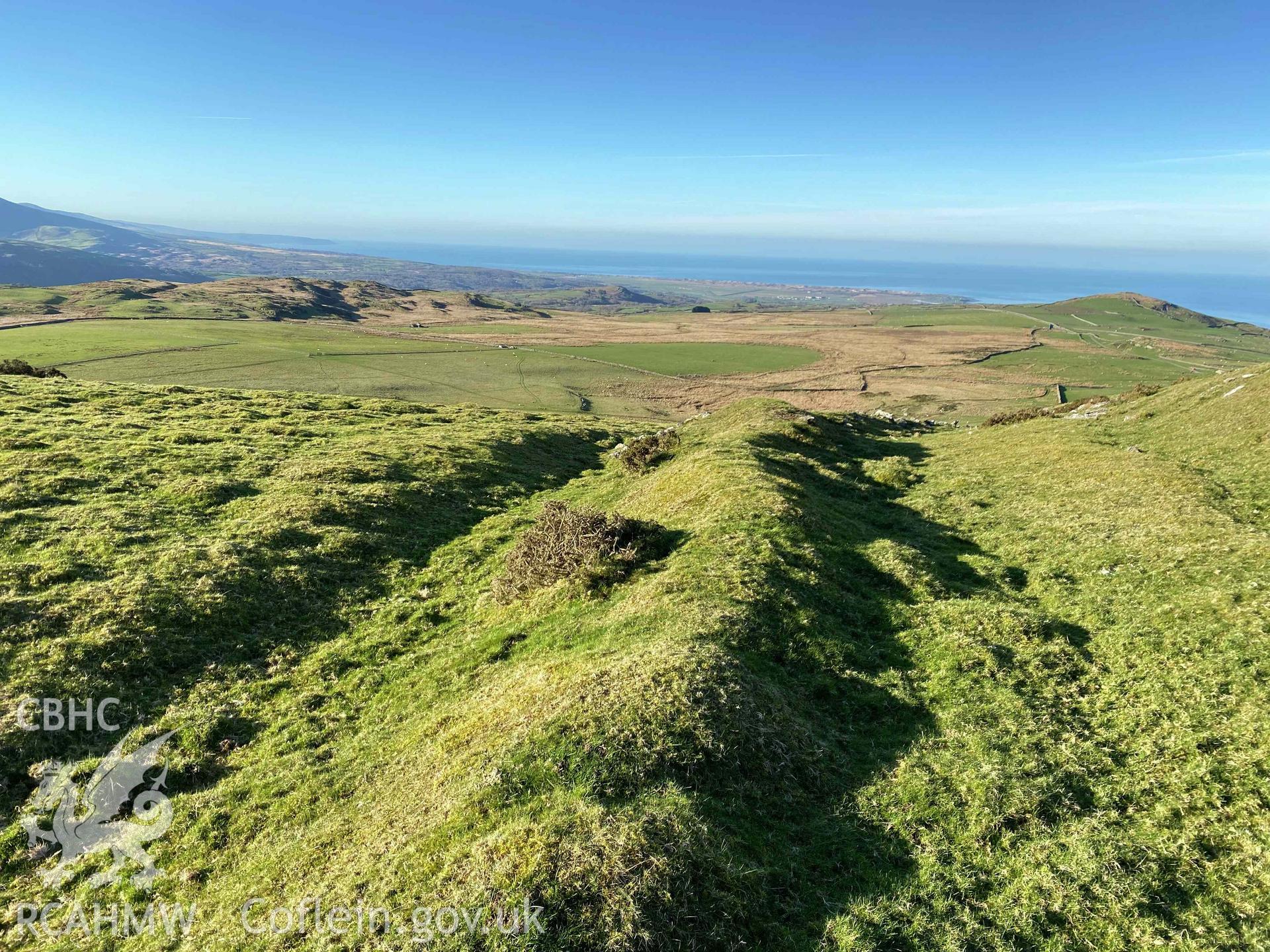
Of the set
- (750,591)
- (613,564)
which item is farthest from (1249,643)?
(613,564)

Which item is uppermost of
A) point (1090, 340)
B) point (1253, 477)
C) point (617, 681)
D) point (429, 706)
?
point (1090, 340)

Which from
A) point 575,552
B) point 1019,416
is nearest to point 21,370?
point 575,552

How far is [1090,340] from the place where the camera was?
175 metres

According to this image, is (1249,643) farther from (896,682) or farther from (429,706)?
(429,706)

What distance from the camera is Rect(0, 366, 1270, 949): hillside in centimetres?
932

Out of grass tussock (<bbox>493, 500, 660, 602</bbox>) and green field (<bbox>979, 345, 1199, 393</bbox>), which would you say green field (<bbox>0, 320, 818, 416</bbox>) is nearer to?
green field (<bbox>979, 345, 1199, 393</bbox>)

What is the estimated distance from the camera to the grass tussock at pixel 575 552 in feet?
69.4

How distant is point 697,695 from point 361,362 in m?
122

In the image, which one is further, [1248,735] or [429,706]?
[429,706]

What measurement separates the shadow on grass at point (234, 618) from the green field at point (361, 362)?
60154 millimetres

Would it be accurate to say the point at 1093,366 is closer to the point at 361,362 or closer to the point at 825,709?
the point at 825,709

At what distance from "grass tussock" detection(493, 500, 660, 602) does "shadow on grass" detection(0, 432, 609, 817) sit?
602cm

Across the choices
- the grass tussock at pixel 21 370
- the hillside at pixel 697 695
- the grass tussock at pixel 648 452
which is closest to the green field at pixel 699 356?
the grass tussock at pixel 648 452

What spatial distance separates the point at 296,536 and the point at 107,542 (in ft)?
21.2
